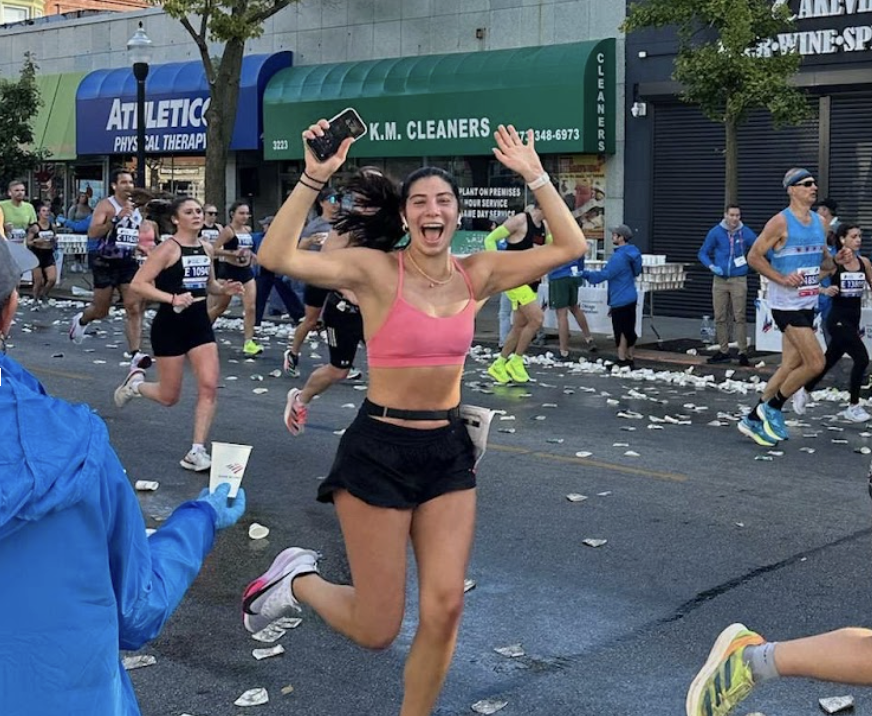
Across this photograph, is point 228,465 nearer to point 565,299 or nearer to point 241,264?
point 241,264

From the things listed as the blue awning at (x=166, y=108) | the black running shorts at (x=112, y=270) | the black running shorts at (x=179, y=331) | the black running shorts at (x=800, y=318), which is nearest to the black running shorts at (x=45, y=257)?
the blue awning at (x=166, y=108)

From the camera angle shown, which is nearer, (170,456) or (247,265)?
(170,456)

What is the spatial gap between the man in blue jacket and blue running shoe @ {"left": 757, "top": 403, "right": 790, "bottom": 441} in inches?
341

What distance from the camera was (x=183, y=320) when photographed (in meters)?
9.29

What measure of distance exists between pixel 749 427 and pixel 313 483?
3.74 meters

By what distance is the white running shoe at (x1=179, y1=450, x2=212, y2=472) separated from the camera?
30.7 feet

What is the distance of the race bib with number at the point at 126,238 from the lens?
51.9 feet

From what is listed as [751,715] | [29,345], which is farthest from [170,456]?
[29,345]

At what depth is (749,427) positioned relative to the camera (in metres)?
10.7

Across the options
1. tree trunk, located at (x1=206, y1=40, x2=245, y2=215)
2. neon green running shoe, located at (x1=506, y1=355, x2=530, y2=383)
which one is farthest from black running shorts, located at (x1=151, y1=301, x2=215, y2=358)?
tree trunk, located at (x1=206, y1=40, x2=245, y2=215)

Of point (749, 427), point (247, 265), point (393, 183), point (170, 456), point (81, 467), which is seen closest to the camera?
point (81, 467)

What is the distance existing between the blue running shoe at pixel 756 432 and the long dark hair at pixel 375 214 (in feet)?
19.7

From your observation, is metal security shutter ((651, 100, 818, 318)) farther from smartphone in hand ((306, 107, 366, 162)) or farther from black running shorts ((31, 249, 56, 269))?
smartphone in hand ((306, 107, 366, 162))

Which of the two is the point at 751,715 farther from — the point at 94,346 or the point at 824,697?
the point at 94,346
